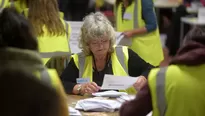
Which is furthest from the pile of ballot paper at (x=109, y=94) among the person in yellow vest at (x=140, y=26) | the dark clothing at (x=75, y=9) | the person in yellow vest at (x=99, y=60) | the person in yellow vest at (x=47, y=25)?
the dark clothing at (x=75, y=9)

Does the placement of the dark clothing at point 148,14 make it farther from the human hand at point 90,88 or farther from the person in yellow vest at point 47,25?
the human hand at point 90,88

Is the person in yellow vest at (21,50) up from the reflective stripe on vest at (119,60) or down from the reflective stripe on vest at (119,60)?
up

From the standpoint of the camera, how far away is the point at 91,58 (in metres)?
3.59

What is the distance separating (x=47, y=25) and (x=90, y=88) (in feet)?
3.52

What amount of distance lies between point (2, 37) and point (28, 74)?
266 mm

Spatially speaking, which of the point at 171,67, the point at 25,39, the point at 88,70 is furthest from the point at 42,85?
the point at 88,70

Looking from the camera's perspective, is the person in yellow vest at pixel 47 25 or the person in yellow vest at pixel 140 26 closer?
the person in yellow vest at pixel 47 25

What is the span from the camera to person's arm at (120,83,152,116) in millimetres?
2199

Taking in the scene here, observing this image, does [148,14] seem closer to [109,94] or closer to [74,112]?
[109,94]

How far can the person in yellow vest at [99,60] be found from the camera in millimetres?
3518

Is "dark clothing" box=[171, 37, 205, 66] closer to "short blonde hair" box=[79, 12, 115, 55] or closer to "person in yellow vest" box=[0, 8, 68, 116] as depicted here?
"person in yellow vest" box=[0, 8, 68, 116]

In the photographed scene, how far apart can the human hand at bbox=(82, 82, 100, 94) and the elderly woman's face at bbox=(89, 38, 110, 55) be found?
11.1 inches

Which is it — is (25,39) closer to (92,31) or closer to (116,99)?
(116,99)

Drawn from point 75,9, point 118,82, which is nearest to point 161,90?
point 118,82
